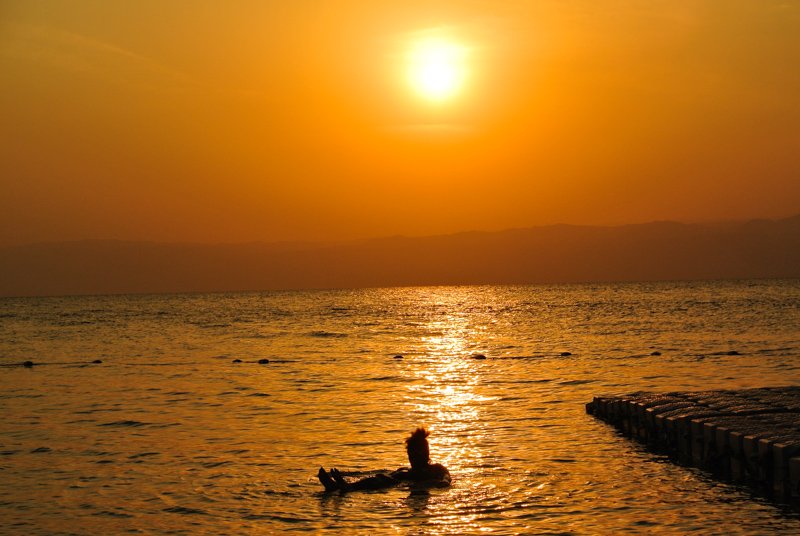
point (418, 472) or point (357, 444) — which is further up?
point (418, 472)

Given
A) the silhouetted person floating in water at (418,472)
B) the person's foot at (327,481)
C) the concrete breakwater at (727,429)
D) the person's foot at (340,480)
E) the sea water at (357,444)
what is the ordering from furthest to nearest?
1. the silhouetted person floating in water at (418,472)
2. the person's foot at (340,480)
3. the person's foot at (327,481)
4. the concrete breakwater at (727,429)
5. the sea water at (357,444)

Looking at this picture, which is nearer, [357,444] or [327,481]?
[327,481]

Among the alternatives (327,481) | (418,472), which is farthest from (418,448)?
(327,481)

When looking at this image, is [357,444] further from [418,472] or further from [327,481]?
[327,481]

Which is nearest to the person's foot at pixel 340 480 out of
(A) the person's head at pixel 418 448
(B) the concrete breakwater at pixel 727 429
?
(A) the person's head at pixel 418 448

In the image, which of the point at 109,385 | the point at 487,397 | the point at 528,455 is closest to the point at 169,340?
the point at 109,385

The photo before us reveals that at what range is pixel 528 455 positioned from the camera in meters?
17.9

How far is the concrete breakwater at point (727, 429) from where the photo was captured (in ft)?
46.3

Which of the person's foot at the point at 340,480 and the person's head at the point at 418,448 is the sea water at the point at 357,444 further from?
the person's head at the point at 418,448

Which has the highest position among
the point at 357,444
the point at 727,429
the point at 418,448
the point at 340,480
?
the point at 727,429

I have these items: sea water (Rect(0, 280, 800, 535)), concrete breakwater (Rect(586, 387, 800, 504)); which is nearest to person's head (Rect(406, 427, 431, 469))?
sea water (Rect(0, 280, 800, 535))

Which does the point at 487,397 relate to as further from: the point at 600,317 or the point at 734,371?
the point at 600,317

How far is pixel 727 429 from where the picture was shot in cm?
1592

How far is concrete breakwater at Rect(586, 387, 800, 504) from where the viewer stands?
46.3 feet
